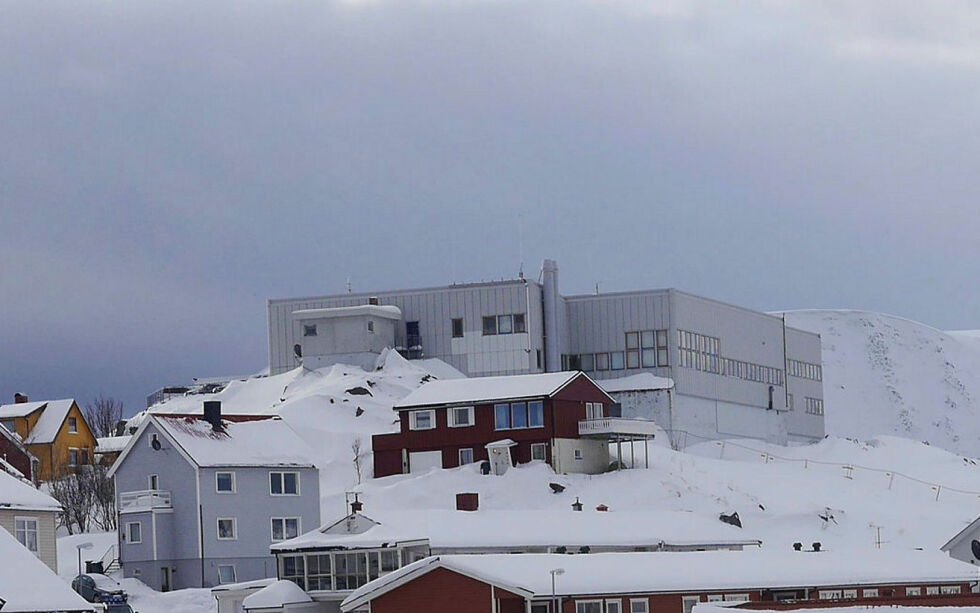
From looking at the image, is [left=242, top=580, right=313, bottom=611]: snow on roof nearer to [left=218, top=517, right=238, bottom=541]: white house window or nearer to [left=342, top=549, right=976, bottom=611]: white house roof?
[left=342, top=549, right=976, bottom=611]: white house roof

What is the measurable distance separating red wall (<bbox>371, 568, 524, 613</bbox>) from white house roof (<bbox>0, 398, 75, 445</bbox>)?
5382cm

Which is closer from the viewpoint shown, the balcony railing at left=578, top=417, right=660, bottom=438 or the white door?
the balcony railing at left=578, top=417, right=660, bottom=438

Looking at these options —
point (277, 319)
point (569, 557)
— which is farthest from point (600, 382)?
point (569, 557)

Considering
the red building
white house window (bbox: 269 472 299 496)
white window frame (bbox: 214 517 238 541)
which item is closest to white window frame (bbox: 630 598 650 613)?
white window frame (bbox: 214 517 238 541)

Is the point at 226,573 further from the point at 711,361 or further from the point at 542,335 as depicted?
the point at 711,361

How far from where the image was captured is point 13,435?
9794 centimetres

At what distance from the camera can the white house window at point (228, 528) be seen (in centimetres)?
7300

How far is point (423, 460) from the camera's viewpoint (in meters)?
88.4

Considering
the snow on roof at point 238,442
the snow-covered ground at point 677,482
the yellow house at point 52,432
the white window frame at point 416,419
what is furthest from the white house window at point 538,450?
the yellow house at point 52,432


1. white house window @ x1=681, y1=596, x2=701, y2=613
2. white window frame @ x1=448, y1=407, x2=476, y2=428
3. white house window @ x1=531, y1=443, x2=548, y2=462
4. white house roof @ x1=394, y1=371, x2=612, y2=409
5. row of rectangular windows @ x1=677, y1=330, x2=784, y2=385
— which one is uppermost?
row of rectangular windows @ x1=677, y1=330, x2=784, y2=385

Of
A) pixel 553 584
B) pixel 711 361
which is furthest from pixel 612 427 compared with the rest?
pixel 553 584

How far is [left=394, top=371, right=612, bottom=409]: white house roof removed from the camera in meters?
87.6

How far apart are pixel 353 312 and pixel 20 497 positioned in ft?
164

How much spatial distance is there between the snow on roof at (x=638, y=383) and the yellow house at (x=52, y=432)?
31.5 m
